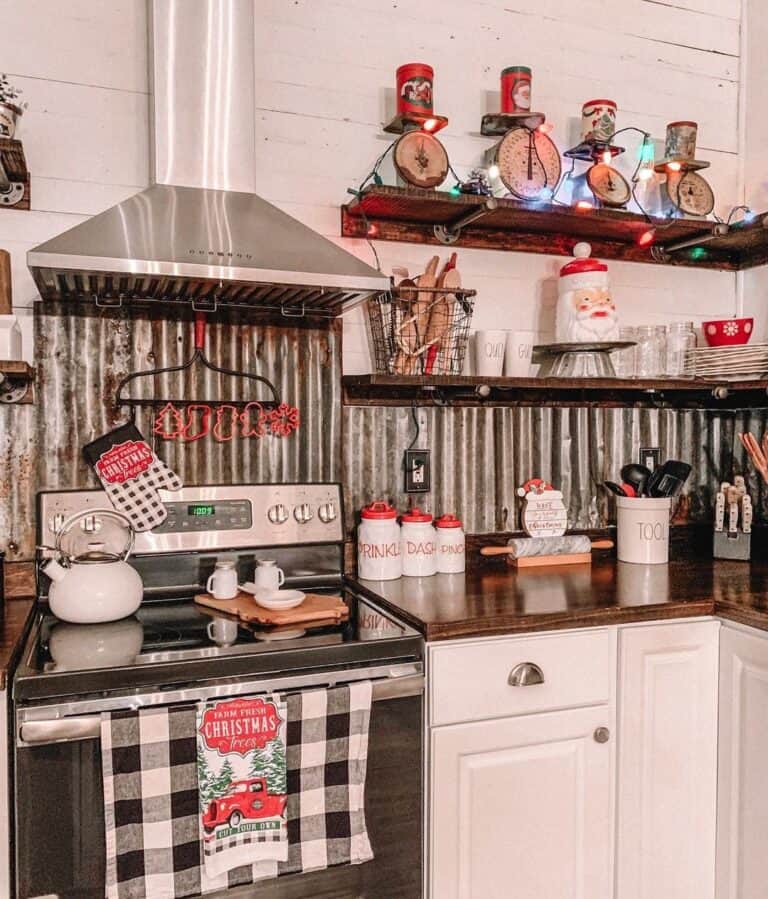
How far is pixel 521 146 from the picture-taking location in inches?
86.3

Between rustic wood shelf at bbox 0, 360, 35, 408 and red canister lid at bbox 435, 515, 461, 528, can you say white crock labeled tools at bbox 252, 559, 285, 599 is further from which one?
rustic wood shelf at bbox 0, 360, 35, 408

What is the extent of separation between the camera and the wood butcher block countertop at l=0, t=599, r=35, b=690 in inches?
53.3

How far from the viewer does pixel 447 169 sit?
6.79 ft

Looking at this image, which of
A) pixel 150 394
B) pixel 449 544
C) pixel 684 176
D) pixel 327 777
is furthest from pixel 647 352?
pixel 327 777

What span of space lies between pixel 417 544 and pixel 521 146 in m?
1.10

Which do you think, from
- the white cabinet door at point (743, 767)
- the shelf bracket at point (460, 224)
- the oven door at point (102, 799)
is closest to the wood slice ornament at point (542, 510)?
the white cabinet door at point (743, 767)

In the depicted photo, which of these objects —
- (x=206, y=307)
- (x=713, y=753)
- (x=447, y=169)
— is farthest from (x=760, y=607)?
(x=206, y=307)

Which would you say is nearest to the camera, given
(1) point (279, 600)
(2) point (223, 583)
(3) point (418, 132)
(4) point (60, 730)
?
(4) point (60, 730)

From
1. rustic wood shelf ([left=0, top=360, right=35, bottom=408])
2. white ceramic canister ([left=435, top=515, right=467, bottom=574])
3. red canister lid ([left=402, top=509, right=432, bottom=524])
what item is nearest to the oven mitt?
rustic wood shelf ([left=0, top=360, right=35, bottom=408])

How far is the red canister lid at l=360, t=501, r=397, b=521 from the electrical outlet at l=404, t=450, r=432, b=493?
0.58 feet

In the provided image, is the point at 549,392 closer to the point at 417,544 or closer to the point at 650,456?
the point at 650,456

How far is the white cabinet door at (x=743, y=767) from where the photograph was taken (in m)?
1.68

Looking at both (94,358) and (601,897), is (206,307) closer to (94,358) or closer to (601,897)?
(94,358)

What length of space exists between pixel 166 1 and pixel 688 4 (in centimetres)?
162
